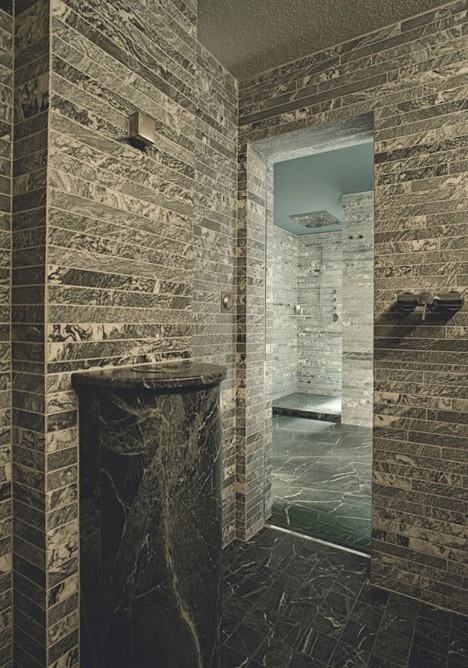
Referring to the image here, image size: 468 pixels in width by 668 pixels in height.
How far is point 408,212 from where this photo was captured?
2.02 metres

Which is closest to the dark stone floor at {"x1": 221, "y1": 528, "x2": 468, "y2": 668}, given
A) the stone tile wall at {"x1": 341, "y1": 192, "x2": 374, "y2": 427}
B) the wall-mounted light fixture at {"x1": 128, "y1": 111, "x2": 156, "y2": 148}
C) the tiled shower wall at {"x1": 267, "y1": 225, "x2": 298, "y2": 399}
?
the wall-mounted light fixture at {"x1": 128, "y1": 111, "x2": 156, "y2": 148}

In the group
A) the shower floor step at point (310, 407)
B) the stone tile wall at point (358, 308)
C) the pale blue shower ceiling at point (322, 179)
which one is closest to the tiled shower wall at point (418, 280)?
the pale blue shower ceiling at point (322, 179)

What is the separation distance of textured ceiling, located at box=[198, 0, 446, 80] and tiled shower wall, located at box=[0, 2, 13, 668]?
120 centimetres

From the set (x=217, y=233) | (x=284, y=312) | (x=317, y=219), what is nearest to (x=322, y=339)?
(x=284, y=312)

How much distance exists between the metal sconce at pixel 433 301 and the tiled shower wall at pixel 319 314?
5384 millimetres

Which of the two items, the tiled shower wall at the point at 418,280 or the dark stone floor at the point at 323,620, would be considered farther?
the tiled shower wall at the point at 418,280

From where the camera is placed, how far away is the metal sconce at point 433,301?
1.86 meters

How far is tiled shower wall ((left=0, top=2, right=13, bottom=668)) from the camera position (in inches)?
51.0

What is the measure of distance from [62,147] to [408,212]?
1.68 meters

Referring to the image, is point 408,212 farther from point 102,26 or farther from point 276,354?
point 276,354

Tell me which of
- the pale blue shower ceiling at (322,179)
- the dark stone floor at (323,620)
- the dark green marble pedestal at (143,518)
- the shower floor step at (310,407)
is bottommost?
the dark stone floor at (323,620)

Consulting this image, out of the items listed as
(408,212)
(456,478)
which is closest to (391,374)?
(456,478)

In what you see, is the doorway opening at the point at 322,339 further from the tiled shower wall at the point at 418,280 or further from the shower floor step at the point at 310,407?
the tiled shower wall at the point at 418,280

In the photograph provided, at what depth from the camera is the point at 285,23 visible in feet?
6.79
